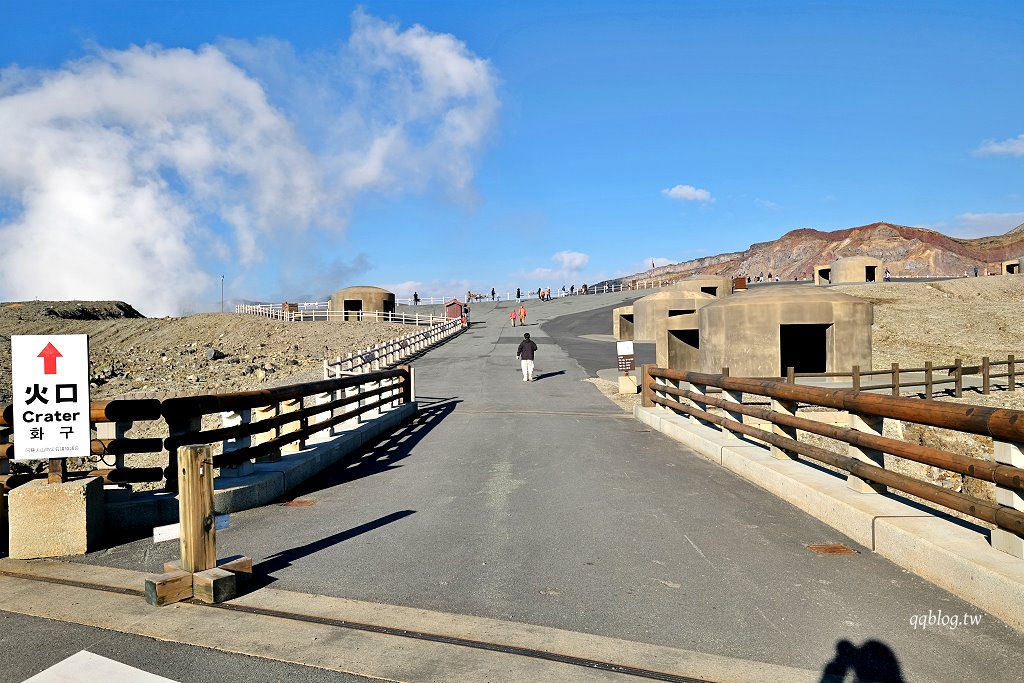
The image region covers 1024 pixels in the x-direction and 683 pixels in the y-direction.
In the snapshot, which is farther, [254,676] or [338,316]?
[338,316]

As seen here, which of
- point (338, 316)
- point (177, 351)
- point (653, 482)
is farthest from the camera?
point (338, 316)

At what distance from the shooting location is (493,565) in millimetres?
5609

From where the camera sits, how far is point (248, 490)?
25.3 feet

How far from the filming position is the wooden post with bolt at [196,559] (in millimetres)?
4863

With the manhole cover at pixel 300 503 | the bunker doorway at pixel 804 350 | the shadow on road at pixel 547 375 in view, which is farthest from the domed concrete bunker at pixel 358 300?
the manhole cover at pixel 300 503

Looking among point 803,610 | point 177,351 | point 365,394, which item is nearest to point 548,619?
point 803,610

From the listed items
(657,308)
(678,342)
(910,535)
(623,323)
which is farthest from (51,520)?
(623,323)

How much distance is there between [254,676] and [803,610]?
3.18 metres

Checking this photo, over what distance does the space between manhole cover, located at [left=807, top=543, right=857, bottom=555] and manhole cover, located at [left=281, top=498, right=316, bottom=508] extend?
4.96 metres

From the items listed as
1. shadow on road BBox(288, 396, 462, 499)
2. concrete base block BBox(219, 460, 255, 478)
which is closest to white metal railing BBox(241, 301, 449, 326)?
shadow on road BBox(288, 396, 462, 499)

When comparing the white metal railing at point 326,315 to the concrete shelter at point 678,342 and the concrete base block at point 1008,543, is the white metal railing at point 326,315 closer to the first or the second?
the concrete shelter at point 678,342

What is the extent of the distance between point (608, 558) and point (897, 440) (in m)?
2.47

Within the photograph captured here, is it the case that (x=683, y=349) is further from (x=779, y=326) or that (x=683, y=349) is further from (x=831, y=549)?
(x=831, y=549)

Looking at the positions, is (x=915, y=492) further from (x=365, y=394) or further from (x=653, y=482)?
(x=365, y=394)
